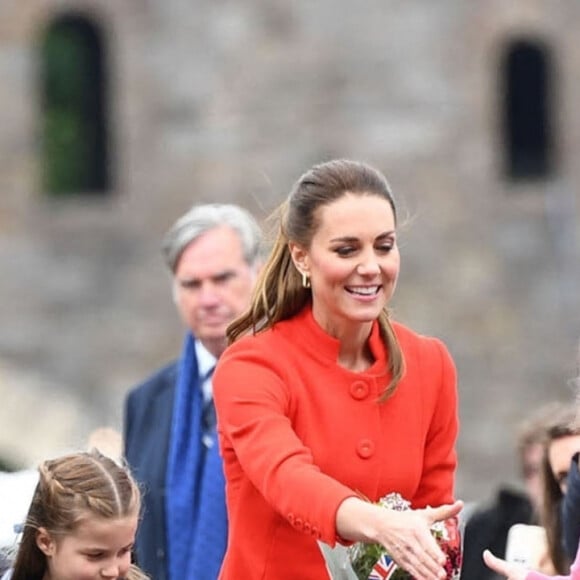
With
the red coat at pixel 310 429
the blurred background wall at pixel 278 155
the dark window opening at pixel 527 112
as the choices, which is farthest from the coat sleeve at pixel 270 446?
the dark window opening at pixel 527 112

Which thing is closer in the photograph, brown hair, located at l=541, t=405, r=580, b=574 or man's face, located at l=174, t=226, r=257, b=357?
brown hair, located at l=541, t=405, r=580, b=574

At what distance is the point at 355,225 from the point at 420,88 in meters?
15.2

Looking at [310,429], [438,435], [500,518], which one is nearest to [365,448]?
[310,429]

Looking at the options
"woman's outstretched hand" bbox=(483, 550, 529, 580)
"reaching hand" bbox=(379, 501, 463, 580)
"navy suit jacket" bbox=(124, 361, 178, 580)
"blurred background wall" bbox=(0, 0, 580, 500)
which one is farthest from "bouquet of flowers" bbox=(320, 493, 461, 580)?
"blurred background wall" bbox=(0, 0, 580, 500)

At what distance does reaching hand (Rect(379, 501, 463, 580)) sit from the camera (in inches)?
219

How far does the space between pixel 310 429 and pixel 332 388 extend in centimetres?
11

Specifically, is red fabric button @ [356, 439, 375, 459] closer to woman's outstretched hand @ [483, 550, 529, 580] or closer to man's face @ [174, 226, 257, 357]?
woman's outstretched hand @ [483, 550, 529, 580]

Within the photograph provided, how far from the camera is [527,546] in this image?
791cm

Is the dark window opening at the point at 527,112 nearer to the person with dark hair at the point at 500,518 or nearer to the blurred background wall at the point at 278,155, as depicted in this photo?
the blurred background wall at the point at 278,155

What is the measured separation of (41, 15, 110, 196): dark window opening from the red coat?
590 inches

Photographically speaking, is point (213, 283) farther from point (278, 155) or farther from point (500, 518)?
point (278, 155)

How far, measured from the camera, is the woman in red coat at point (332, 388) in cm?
603

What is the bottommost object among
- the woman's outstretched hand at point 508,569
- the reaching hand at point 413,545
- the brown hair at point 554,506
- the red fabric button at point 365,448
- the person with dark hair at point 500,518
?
the person with dark hair at point 500,518

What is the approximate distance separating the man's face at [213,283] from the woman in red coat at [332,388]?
1.69 m
